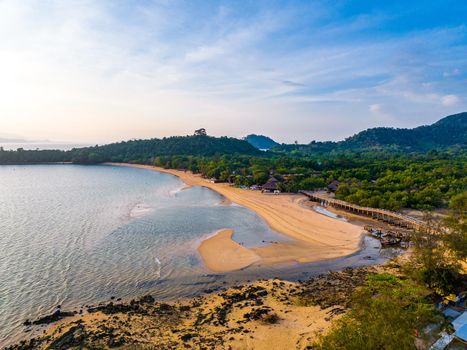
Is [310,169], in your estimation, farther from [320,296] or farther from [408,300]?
[408,300]

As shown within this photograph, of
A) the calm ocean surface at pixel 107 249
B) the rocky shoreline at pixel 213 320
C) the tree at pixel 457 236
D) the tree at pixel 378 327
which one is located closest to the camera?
the tree at pixel 378 327

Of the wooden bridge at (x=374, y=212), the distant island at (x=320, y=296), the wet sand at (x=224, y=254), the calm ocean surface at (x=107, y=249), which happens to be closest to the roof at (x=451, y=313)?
the distant island at (x=320, y=296)

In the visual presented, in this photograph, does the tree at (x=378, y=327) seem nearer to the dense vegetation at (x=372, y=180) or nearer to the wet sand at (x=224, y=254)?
the wet sand at (x=224, y=254)

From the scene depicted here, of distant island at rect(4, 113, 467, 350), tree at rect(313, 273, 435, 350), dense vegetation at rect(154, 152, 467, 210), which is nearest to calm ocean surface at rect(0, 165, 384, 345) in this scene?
distant island at rect(4, 113, 467, 350)

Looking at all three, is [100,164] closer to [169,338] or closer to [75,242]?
[75,242]

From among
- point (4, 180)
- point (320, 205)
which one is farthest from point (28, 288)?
point (4, 180)

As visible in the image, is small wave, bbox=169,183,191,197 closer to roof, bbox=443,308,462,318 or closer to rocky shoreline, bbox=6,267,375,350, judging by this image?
rocky shoreline, bbox=6,267,375,350

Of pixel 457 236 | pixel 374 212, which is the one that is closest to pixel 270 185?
pixel 374 212
